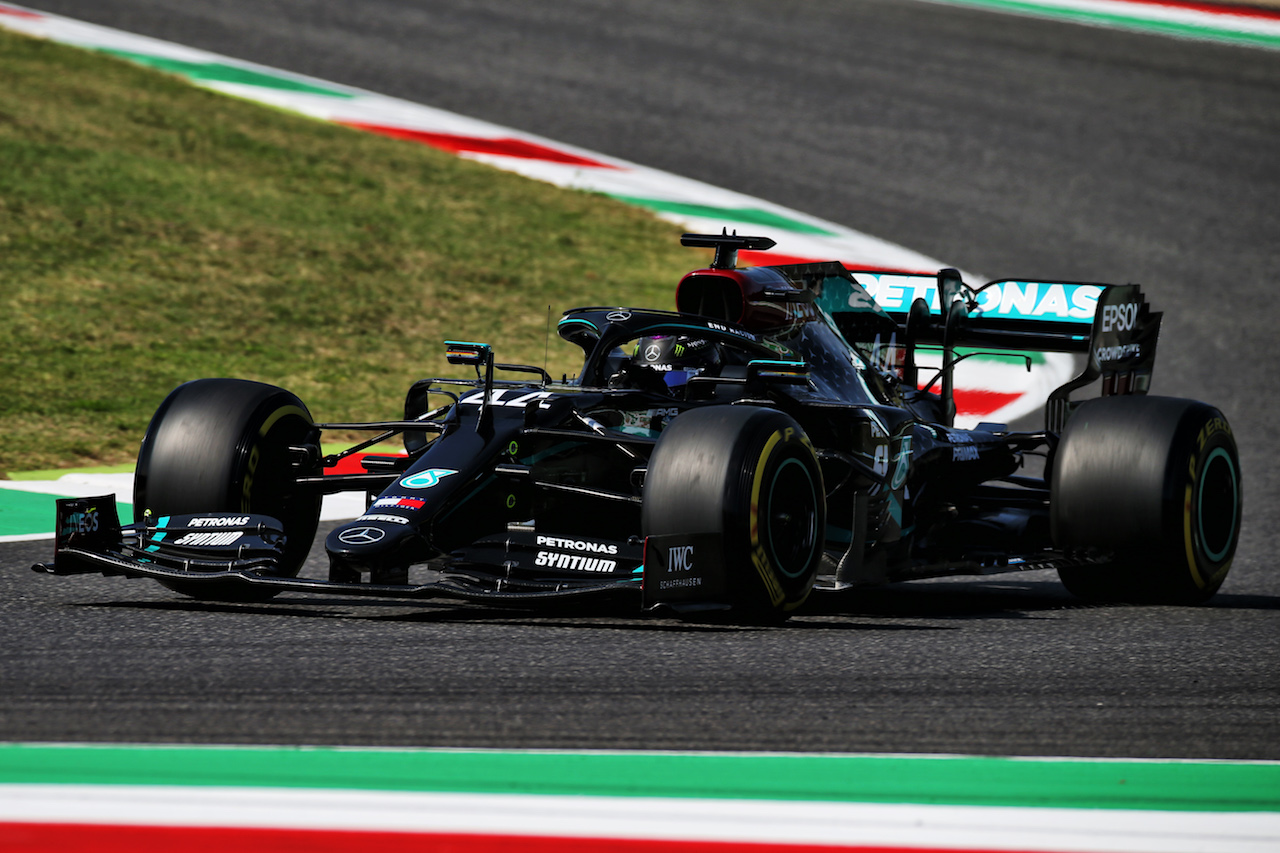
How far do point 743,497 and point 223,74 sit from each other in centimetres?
1449

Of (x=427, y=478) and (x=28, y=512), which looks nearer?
(x=427, y=478)

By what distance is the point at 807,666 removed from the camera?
5441 mm

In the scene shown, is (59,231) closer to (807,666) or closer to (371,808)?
(807,666)

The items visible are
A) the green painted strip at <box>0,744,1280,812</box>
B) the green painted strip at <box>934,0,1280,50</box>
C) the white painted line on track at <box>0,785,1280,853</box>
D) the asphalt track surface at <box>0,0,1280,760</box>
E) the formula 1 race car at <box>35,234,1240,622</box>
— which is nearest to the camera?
the white painted line on track at <box>0,785,1280,853</box>

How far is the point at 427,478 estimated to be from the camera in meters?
6.46

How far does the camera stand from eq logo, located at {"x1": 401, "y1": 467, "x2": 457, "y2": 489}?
6.44m

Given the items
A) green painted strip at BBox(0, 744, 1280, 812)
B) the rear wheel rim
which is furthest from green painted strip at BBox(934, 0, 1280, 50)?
green painted strip at BBox(0, 744, 1280, 812)

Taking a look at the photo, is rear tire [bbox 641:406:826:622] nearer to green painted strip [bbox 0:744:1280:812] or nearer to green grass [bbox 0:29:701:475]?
green painted strip [bbox 0:744:1280:812]

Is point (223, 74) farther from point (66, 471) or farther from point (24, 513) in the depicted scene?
point (24, 513)

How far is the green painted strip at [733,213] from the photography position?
52.7 ft

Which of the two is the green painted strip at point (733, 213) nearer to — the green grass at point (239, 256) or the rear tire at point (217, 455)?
the green grass at point (239, 256)

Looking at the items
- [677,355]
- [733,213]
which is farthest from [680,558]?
[733,213]

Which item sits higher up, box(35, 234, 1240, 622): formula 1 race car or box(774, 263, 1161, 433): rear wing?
box(774, 263, 1161, 433): rear wing

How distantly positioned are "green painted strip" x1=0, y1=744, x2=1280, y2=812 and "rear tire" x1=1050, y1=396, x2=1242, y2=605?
3.18 meters
